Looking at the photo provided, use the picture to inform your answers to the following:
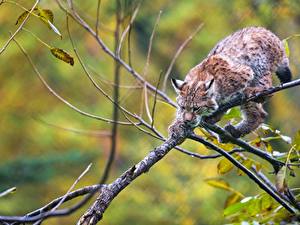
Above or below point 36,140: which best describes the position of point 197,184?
below

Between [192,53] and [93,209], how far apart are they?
8540 mm

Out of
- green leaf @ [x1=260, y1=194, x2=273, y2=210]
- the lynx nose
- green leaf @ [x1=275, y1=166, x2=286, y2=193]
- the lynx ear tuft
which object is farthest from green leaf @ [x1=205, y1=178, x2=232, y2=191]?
the lynx ear tuft

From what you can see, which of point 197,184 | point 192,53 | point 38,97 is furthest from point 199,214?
point 192,53

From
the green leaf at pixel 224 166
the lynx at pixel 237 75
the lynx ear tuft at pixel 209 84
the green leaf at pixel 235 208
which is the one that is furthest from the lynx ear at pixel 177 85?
the green leaf at pixel 235 208

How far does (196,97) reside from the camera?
2990 millimetres

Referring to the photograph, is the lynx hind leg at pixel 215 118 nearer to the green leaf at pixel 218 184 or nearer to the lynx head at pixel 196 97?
the lynx head at pixel 196 97

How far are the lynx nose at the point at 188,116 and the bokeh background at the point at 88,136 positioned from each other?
144 inches

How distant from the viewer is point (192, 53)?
390 inches

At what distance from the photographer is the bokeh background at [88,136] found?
275 inches

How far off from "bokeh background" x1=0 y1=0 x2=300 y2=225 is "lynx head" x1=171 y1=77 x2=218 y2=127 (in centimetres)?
326

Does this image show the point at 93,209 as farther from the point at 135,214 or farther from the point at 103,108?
the point at 103,108

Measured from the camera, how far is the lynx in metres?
3.05

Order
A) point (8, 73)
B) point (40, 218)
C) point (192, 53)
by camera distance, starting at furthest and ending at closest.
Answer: point (192, 53) → point (8, 73) → point (40, 218)

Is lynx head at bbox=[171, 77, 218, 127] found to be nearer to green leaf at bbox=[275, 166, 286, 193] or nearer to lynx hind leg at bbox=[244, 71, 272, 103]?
A: lynx hind leg at bbox=[244, 71, 272, 103]
